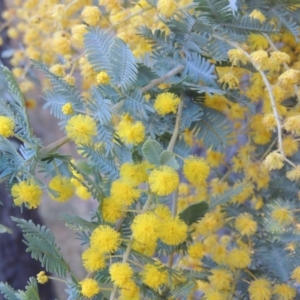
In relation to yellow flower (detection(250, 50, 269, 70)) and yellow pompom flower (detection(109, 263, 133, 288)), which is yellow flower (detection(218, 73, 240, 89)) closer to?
yellow flower (detection(250, 50, 269, 70))

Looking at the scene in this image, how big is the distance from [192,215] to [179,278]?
0.07 meters

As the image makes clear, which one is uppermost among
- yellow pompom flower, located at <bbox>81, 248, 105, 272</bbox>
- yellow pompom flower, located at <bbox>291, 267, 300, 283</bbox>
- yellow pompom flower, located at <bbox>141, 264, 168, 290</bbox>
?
yellow pompom flower, located at <bbox>81, 248, 105, 272</bbox>

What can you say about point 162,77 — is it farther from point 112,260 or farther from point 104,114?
point 112,260

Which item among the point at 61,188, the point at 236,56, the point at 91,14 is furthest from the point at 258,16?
the point at 61,188

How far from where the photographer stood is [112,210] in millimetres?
446

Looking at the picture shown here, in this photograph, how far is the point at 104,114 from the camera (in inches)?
17.9

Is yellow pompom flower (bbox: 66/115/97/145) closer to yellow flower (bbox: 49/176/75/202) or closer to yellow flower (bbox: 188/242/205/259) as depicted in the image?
yellow flower (bbox: 49/176/75/202)

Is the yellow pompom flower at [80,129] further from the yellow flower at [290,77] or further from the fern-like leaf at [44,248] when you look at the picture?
the yellow flower at [290,77]

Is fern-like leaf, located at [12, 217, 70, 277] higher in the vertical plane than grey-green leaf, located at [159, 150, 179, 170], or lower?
lower

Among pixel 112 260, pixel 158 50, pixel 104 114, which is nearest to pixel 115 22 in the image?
pixel 158 50

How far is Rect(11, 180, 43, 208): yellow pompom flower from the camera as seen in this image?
0.42 metres

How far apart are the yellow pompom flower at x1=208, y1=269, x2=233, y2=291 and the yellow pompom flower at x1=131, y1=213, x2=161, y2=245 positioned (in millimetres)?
149

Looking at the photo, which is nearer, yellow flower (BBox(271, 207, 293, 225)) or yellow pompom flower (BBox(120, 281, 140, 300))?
yellow pompom flower (BBox(120, 281, 140, 300))

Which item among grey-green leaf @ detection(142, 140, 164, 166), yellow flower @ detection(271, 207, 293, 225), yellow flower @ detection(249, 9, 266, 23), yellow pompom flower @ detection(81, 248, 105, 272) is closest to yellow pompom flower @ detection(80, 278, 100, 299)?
yellow pompom flower @ detection(81, 248, 105, 272)
